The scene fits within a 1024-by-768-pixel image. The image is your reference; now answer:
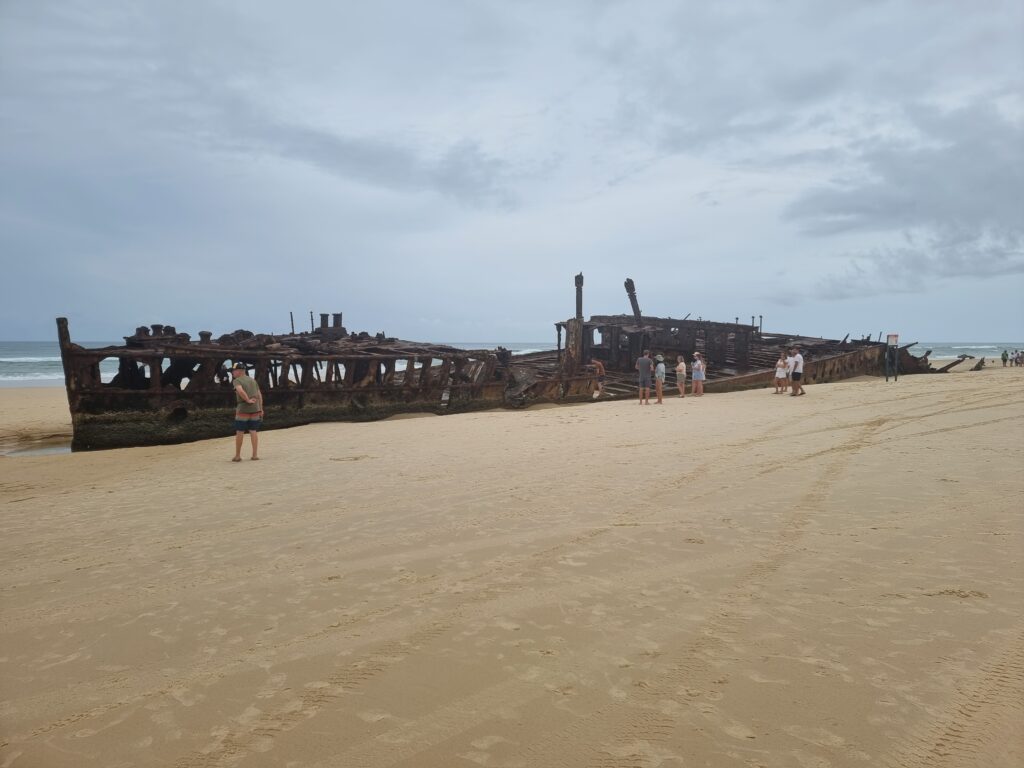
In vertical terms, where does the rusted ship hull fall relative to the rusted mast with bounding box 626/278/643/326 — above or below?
below

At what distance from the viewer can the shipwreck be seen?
478 inches

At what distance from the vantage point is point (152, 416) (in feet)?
40.8

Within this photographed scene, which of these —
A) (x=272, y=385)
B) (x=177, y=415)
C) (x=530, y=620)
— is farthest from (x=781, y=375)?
(x=530, y=620)

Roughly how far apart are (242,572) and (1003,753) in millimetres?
4146

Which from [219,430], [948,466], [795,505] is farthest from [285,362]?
[948,466]

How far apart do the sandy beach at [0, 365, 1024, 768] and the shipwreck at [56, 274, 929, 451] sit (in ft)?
19.7

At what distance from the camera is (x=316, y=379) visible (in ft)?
51.0

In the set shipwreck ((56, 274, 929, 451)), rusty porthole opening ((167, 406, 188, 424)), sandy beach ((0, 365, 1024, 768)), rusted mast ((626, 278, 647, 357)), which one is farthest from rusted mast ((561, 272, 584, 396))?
sandy beach ((0, 365, 1024, 768))

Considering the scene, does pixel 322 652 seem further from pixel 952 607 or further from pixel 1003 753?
pixel 952 607

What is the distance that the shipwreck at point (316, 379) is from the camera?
12.1 metres

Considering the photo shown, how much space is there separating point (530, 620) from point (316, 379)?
13.5 meters

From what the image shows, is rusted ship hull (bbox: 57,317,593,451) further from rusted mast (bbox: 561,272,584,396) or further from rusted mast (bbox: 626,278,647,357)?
rusted mast (bbox: 626,278,647,357)

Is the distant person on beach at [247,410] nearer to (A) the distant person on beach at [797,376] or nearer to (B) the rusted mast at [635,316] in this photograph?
(A) the distant person on beach at [797,376]

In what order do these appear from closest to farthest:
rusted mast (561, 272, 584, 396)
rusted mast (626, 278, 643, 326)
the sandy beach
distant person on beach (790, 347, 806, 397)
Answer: the sandy beach < distant person on beach (790, 347, 806, 397) < rusted mast (561, 272, 584, 396) < rusted mast (626, 278, 643, 326)
